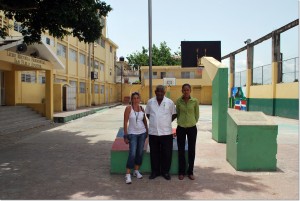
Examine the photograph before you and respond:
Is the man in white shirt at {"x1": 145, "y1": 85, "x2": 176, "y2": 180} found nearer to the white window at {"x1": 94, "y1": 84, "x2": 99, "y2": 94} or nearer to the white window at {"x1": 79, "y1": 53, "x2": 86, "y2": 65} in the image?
the white window at {"x1": 79, "y1": 53, "x2": 86, "y2": 65}

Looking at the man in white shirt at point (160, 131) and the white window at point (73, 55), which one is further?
the white window at point (73, 55)

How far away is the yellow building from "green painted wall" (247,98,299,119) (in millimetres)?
13614

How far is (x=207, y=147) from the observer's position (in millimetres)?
8828

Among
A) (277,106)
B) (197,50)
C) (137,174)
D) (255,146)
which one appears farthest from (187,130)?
(277,106)

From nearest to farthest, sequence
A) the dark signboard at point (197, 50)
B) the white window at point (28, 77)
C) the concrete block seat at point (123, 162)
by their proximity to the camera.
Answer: the concrete block seat at point (123, 162) → the dark signboard at point (197, 50) → the white window at point (28, 77)

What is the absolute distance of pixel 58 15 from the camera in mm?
8641

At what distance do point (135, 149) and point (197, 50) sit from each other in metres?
12.1

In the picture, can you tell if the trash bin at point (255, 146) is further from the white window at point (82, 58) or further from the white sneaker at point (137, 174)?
the white window at point (82, 58)

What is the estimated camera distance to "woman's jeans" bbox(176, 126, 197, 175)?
5.57m

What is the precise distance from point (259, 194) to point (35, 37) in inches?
338

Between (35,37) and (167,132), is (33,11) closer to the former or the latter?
(35,37)

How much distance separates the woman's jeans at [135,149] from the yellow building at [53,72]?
853 centimetres

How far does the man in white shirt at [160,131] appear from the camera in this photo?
17.9 feet

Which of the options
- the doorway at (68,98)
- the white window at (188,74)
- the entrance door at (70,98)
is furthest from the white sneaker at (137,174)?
the white window at (188,74)
